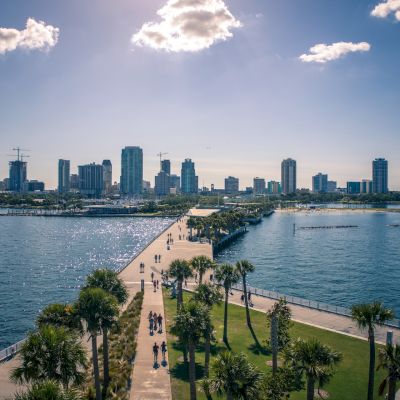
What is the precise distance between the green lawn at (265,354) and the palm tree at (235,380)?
8.33 metres

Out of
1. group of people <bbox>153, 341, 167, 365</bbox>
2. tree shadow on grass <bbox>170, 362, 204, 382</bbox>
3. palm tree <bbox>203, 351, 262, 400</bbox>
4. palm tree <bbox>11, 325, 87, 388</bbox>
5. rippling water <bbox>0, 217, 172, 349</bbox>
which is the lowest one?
rippling water <bbox>0, 217, 172, 349</bbox>

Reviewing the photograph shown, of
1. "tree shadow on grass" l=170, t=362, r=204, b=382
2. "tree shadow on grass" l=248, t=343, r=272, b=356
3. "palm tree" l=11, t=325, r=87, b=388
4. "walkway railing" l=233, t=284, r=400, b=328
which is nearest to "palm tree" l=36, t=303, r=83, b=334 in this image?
"palm tree" l=11, t=325, r=87, b=388

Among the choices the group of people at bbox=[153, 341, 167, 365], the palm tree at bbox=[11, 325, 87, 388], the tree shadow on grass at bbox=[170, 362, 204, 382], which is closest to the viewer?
the palm tree at bbox=[11, 325, 87, 388]

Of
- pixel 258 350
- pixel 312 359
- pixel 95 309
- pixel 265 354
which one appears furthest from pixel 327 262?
pixel 95 309

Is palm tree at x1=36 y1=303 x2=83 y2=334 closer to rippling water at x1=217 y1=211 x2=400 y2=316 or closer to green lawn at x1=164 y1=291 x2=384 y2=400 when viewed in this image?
green lawn at x1=164 y1=291 x2=384 y2=400

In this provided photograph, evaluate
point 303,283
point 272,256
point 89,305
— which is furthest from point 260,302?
point 272,256

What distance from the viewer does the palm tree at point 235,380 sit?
2167 centimetres

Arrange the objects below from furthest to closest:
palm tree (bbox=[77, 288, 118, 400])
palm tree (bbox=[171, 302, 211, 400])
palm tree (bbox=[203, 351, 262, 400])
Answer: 1. palm tree (bbox=[171, 302, 211, 400])
2. palm tree (bbox=[77, 288, 118, 400])
3. palm tree (bbox=[203, 351, 262, 400])

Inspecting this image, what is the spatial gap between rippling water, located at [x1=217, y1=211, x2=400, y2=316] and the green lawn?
2067cm

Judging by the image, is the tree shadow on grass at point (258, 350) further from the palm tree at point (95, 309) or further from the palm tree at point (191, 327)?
the palm tree at point (95, 309)

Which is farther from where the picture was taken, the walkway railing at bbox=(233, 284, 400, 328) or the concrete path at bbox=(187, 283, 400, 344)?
the walkway railing at bbox=(233, 284, 400, 328)

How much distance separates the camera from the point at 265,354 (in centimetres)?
3684

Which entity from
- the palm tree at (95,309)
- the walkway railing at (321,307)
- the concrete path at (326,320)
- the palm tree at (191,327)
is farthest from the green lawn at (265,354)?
the palm tree at (95,309)

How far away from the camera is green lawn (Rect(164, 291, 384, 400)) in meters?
30.5
